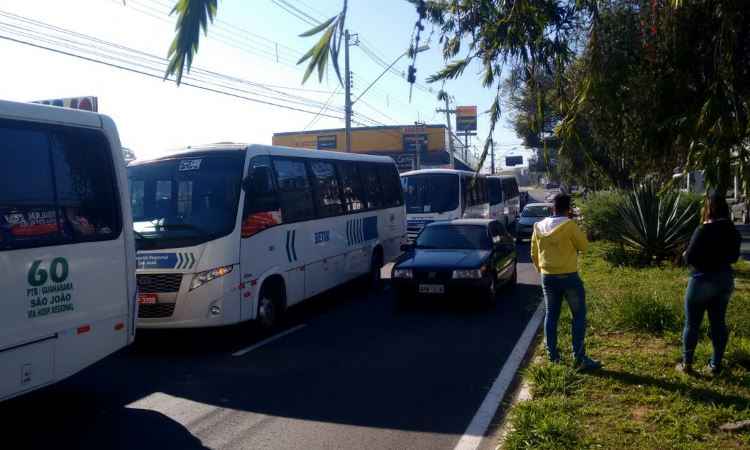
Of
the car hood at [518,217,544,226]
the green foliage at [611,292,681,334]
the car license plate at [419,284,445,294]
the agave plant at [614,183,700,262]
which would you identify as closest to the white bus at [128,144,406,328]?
the car license plate at [419,284,445,294]

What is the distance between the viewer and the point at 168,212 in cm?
930

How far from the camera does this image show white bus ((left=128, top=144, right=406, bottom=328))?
870cm

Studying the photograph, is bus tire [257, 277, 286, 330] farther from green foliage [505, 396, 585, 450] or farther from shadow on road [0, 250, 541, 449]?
green foliage [505, 396, 585, 450]

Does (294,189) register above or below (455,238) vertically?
above

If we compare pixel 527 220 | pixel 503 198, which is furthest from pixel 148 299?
pixel 503 198

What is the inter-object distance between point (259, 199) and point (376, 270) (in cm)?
527

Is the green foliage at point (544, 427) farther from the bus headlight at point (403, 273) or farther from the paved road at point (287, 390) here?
Result: the bus headlight at point (403, 273)

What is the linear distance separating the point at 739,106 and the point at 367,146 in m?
48.5

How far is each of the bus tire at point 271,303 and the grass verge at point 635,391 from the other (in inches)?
155

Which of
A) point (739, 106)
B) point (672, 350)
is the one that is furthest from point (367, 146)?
point (739, 106)

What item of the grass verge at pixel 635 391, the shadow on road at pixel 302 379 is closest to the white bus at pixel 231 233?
the shadow on road at pixel 302 379

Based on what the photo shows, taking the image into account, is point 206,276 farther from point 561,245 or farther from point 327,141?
point 327,141

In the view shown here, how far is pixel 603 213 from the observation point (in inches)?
693

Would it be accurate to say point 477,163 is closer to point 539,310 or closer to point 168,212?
point 168,212
